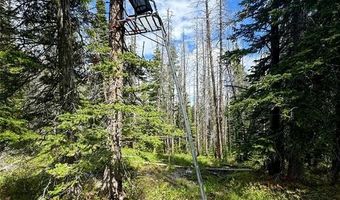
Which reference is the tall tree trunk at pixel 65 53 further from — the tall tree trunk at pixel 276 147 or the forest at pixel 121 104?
the tall tree trunk at pixel 276 147

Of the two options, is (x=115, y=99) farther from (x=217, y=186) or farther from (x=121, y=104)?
(x=217, y=186)

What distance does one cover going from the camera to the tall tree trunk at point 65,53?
853 centimetres

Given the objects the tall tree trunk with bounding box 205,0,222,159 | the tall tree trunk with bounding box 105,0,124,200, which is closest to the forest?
the tall tree trunk with bounding box 105,0,124,200

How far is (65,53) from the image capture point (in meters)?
8.88

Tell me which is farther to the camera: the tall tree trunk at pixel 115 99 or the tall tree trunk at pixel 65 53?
the tall tree trunk at pixel 65 53

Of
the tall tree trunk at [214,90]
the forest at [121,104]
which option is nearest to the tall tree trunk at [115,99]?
the forest at [121,104]

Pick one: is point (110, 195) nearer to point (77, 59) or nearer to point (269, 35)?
point (77, 59)

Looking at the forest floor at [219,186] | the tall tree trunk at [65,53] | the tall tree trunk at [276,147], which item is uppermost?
the tall tree trunk at [65,53]

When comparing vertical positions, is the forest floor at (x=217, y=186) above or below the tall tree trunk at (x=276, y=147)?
below

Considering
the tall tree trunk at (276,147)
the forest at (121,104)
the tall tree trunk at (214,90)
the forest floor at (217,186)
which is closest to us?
the forest at (121,104)

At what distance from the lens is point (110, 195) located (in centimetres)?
736

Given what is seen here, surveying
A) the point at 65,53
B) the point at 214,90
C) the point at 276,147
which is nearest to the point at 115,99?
the point at 65,53

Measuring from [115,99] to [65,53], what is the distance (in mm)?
2568

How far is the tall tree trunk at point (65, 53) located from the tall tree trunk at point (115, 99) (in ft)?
4.78
